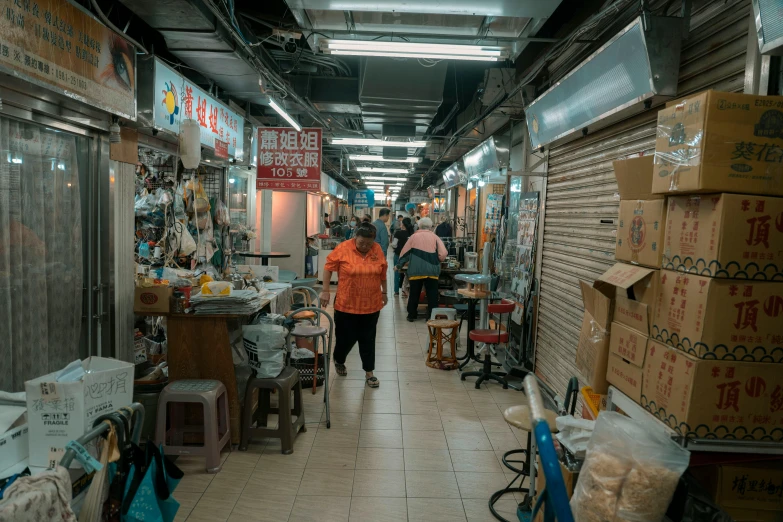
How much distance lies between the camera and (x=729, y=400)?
82.4 inches

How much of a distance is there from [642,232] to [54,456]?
2.79 metres

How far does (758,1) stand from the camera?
216cm

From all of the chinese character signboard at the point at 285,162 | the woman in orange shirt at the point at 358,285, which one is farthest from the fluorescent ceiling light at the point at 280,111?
the woman in orange shirt at the point at 358,285

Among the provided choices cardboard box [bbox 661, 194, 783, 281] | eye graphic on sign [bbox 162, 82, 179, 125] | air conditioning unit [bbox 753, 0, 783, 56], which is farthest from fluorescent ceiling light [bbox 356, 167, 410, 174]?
cardboard box [bbox 661, 194, 783, 281]

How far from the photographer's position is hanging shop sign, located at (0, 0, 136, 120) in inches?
110

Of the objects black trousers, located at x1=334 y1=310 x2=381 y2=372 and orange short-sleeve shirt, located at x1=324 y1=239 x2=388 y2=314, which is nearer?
orange short-sleeve shirt, located at x1=324 y1=239 x2=388 y2=314

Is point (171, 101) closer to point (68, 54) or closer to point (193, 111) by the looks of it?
point (193, 111)

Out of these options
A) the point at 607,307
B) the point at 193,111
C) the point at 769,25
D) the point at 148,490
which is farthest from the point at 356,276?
the point at 769,25

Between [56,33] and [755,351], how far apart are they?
160 inches

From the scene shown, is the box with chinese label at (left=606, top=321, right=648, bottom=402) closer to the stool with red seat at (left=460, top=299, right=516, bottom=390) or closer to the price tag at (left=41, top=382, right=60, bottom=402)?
the price tag at (left=41, top=382, right=60, bottom=402)

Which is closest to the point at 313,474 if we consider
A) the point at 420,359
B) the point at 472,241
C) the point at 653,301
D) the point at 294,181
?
the point at 653,301

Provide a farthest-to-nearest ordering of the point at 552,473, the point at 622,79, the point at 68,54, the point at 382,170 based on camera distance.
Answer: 1. the point at 382,170
2. the point at 622,79
3. the point at 68,54
4. the point at 552,473

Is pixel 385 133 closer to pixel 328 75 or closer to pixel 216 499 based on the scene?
pixel 328 75

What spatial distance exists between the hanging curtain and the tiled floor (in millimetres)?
1320
